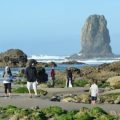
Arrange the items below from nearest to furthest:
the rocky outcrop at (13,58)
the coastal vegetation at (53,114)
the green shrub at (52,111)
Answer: the coastal vegetation at (53,114) → the green shrub at (52,111) → the rocky outcrop at (13,58)

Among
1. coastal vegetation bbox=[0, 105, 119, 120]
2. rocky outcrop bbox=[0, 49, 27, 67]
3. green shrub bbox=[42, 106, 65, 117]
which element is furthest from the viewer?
rocky outcrop bbox=[0, 49, 27, 67]

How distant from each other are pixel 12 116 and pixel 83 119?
3.21 m

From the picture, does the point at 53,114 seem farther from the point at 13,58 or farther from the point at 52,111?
the point at 13,58

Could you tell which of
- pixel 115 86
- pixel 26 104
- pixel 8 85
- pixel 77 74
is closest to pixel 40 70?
pixel 115 86

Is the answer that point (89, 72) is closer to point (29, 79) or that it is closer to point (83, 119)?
point (29, 79)

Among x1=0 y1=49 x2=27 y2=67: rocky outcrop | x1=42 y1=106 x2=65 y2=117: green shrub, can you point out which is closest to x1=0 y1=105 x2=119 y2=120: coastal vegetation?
x1=42 y1=106 x2=65 y2=117: green shrub

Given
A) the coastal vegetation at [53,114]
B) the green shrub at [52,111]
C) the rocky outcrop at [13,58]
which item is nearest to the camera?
the coastal vegetation at [53,114]

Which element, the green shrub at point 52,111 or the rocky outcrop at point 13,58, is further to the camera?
the rocky outcrop at point 13,58

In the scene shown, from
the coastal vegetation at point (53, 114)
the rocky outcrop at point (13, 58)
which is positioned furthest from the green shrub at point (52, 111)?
the rocky outcrop at point (13, 58)

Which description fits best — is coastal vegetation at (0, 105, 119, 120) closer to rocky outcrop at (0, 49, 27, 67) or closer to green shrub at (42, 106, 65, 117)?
green shrub at (42, 106, 65, 117)

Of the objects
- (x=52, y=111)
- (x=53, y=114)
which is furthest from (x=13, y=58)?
(x=53, y=114)

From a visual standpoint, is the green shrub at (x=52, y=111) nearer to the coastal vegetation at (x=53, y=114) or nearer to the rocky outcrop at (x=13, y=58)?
the coastal vegetation at (x=53, y=114)

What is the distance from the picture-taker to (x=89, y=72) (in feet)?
273

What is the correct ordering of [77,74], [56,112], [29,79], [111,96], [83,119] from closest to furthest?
[83,119] → [56,112] → [29,79] → [111,96] → [77,74]
